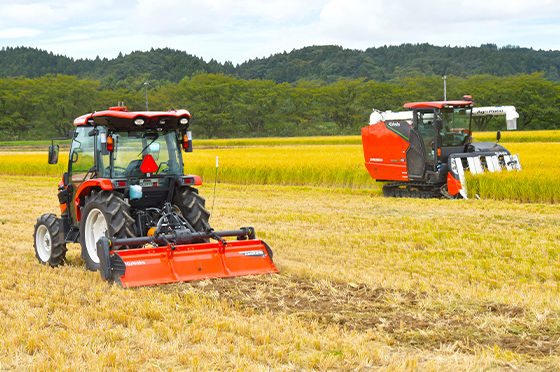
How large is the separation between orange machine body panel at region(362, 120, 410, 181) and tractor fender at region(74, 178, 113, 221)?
1059 centimetres

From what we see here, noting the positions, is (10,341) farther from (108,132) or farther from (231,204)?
(231,204)

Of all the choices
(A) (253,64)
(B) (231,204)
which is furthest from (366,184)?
(A) (253,64)

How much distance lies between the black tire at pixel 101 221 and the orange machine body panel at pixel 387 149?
421 inches

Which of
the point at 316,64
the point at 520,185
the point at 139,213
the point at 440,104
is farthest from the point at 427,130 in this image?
the point at 316,64

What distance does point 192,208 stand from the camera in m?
7.87

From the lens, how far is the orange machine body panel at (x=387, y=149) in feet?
55.0

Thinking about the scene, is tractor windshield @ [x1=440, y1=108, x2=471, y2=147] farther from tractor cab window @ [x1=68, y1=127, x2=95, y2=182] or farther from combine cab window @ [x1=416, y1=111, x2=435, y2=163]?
tractor cab window @ [x1=68, y1=127, x2=95, y2=182]

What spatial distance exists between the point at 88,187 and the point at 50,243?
1137 millimetres

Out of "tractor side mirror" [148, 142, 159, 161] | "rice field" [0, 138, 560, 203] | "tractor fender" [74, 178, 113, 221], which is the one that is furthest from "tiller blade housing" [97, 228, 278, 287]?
"rice field" [0, 138, 560, 203]

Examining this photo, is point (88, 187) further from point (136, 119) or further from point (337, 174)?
point (337, 174)

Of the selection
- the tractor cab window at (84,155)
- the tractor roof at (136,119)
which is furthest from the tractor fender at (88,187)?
the tractor roof at (136,119)

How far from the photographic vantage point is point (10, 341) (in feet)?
16.3

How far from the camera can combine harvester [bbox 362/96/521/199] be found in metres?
15.8

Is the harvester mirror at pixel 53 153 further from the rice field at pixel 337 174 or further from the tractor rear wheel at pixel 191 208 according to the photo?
the rice field at pixel 337 174
